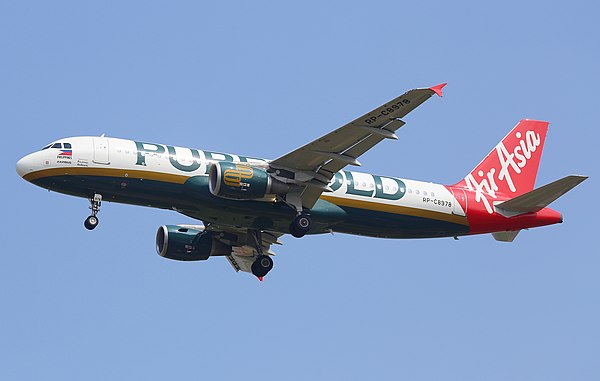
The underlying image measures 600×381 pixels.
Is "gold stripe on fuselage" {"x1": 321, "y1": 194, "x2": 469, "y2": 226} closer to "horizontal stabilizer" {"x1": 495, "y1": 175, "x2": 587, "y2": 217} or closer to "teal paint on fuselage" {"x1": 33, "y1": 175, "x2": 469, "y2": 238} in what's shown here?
"teal paint on fuselage" {"x1": 33, "y1": 175, "x2": 469, "y2": 238}

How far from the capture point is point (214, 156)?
49062mm

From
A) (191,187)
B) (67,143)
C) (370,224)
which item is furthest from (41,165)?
(370,224)

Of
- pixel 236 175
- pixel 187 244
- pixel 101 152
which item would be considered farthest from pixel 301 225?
pixel 101 152

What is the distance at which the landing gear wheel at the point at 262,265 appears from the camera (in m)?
52.7

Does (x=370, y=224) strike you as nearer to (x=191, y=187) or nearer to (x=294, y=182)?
(x=294, y=182)

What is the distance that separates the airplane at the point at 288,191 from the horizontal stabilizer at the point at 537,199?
5cm

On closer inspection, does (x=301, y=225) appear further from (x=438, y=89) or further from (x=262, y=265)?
(x=438, y=89)

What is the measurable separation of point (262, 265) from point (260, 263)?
13cm

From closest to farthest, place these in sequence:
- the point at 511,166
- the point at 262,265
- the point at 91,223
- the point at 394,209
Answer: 1. the point at 91,223
2. the point at 394,209
3. the point at 262,265
4. the point at 511,166

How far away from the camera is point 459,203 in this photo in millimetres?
52719

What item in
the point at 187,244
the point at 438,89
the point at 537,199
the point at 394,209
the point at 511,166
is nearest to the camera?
the point at 438,89

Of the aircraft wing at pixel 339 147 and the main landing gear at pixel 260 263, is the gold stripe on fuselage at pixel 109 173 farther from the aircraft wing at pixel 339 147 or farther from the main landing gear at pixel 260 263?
the main landing gear at pixel 260 263

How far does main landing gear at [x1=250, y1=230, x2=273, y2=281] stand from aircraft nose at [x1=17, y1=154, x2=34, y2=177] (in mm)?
10902

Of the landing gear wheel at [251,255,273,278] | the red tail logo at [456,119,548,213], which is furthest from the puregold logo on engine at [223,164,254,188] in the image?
the red tail logo at [456,119,548,213]
